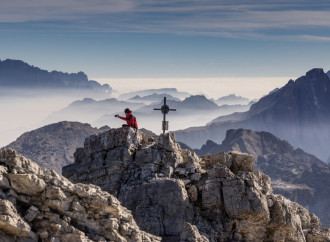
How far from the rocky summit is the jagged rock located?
1042 cm

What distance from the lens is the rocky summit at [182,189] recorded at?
4500cm

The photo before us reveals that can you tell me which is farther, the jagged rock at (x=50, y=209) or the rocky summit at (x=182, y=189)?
the rocky summit at (x=182, y=189)

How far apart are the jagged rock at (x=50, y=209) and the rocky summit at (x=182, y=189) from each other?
1042cm

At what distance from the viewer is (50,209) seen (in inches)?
1238

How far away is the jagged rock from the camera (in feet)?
96.7

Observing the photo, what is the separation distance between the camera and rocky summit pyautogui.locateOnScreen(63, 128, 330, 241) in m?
45.0

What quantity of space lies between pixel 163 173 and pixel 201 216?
520cm

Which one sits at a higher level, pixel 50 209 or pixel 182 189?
pixel 50 209

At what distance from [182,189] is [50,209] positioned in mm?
16545

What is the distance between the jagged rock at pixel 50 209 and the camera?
29.5 metres

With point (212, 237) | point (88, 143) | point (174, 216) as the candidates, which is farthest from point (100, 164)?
point (212, 237)

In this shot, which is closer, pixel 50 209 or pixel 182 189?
pixel 50 209

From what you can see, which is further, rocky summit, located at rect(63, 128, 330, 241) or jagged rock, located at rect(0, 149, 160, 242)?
rocky summit, located at rect(63, 128, 330, 241)

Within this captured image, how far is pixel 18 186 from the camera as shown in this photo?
30500mm
